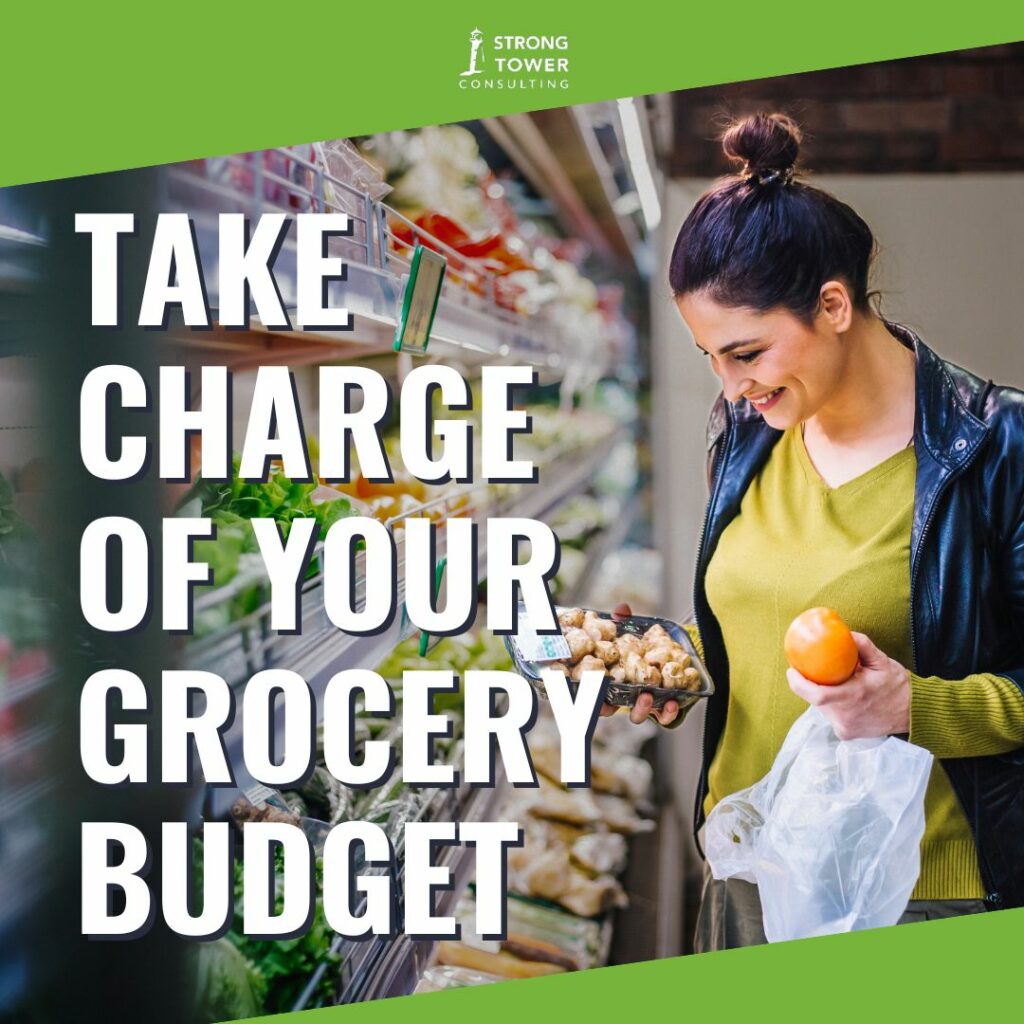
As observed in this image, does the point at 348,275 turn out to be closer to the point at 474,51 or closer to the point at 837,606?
the point at 474,51

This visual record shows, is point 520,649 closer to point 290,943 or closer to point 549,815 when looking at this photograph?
point 290,943

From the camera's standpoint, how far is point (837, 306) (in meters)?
1.82

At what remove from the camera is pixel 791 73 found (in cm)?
197

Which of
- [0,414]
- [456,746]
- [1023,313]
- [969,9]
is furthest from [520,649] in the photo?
[969,9]

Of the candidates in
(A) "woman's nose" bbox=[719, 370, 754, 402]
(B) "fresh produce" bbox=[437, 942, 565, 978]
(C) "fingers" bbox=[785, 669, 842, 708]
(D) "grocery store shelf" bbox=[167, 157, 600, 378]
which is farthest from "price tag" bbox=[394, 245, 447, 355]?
(B) "fresh produce" bbox=[437, 942, 565, 978]

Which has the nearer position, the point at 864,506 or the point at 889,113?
the point at 864,506

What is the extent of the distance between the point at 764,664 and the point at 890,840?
366 millimetres

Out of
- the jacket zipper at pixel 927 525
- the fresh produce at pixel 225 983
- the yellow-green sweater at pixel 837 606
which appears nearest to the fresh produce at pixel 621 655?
the yellow-green sweater at pixel 837 606

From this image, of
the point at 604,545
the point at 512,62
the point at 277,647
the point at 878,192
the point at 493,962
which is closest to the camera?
the point at 277,647

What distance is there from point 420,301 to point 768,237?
0.58 m

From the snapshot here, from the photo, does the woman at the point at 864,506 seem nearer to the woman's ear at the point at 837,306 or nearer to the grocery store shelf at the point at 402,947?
the woman's ear at the point at 837,306

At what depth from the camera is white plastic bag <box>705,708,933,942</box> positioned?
1.89 meters

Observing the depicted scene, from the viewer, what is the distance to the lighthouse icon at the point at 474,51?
187 cm

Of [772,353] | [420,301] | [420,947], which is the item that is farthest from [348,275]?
[420,947]
